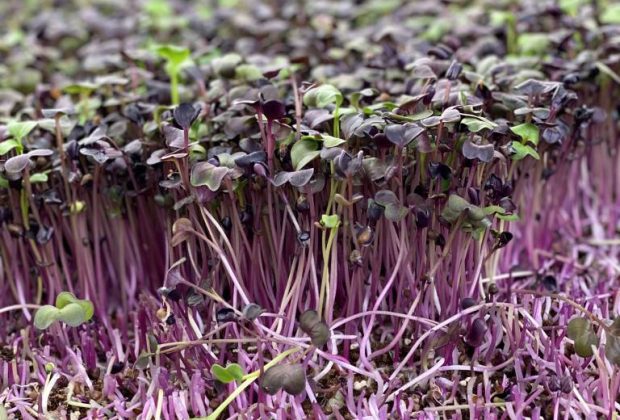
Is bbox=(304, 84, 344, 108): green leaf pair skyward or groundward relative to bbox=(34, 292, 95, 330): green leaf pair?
skyward

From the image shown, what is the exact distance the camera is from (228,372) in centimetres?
122

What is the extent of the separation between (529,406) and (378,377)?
0.30 meters

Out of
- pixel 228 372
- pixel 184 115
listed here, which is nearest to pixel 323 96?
pixel 184 115

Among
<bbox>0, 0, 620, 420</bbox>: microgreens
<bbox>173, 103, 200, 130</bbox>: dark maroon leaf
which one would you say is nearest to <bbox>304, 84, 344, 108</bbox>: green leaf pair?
<bbox>0, 0, 620, 420</bbox>: microgreens

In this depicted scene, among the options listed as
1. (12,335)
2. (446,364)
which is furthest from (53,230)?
(446,364)

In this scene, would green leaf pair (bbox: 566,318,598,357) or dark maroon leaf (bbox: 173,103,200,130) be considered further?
dark maroon leaf (bbox: 173,103,200,130)

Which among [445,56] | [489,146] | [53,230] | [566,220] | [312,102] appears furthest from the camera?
[566,220]

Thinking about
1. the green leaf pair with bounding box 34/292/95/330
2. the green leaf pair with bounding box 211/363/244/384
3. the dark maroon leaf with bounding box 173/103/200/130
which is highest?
the dark maroon leaf with bounding box 173/103/200/130

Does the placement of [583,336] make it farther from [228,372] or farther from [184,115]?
[184,115]

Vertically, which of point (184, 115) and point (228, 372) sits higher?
point (184, 115)

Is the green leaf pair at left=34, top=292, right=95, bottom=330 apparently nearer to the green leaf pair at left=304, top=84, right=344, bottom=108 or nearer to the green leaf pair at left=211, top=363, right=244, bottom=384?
the green leaf pair at left=211, top=363, right=244, bottom=384

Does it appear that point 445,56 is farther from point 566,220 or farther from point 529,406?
point 529,406

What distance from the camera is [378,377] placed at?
1.35m

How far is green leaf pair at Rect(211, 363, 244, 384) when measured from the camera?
3.98 ft
